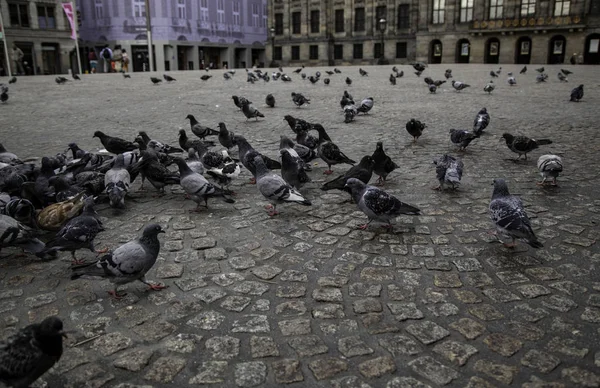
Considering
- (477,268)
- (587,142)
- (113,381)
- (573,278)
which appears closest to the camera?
(113,381)

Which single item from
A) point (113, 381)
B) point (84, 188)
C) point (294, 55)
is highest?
point (294, 55)

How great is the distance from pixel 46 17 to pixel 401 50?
40.2m

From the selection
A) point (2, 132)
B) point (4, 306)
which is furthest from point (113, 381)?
point (2, 132)

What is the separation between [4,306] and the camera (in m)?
3.75

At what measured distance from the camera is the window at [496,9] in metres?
44.9

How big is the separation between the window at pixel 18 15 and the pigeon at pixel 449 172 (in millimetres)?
53051

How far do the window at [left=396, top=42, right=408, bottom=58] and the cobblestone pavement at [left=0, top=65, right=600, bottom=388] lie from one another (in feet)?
163

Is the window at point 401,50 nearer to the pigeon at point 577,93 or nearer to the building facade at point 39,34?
the building facade at point 39,34

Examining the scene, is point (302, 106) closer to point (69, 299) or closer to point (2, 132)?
point (2, 132)

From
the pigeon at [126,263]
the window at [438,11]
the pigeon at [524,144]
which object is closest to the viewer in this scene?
the pigeon at [126,263]

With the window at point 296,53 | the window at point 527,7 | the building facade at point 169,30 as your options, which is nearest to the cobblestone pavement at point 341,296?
the window at point 527,7

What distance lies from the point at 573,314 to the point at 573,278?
63 cm

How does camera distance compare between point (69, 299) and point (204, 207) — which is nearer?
point (69, 299)

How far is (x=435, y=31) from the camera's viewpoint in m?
48.5
